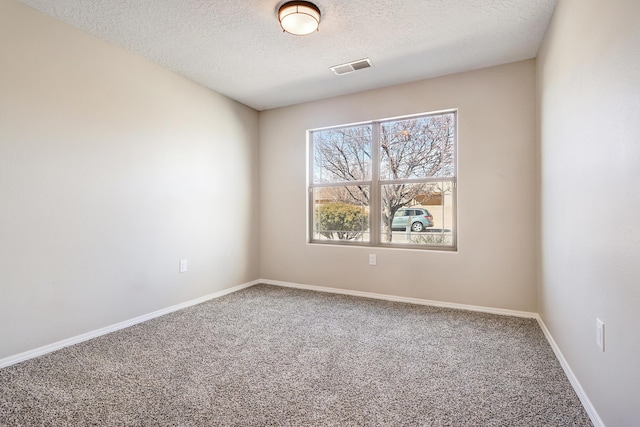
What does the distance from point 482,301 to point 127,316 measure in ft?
11.1

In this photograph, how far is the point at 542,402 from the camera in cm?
162

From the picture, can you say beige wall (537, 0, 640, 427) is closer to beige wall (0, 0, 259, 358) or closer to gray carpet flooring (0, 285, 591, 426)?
gray carpet flooring (0, 285, 591, 426)

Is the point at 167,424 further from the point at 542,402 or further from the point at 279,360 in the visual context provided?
the point at 542,402

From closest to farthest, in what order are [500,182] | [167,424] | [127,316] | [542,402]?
[167,424]
[542,402]
[127,316]
[500,182]

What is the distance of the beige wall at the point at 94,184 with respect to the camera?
2.09 m

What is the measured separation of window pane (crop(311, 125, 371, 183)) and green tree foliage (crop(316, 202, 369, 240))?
360 mm

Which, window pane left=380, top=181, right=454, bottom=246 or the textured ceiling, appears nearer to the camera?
the textured ceiling

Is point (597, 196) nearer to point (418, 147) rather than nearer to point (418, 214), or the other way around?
point (418, 214)

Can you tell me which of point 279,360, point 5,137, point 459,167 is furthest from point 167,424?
point 459,167

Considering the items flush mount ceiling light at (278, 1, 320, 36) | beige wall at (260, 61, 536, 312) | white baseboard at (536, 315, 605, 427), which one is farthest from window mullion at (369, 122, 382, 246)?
white baseboard at (536, 315, 605, 427)

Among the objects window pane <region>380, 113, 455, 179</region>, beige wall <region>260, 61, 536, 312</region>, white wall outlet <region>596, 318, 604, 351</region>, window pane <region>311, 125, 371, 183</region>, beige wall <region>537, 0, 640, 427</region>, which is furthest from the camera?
window pane <region>311, 125, 371, 183</region>

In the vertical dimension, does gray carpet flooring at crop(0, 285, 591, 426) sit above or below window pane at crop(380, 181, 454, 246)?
below

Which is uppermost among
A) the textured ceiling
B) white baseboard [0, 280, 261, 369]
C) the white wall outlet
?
the textured ceiling

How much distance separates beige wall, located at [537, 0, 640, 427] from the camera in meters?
1.18
